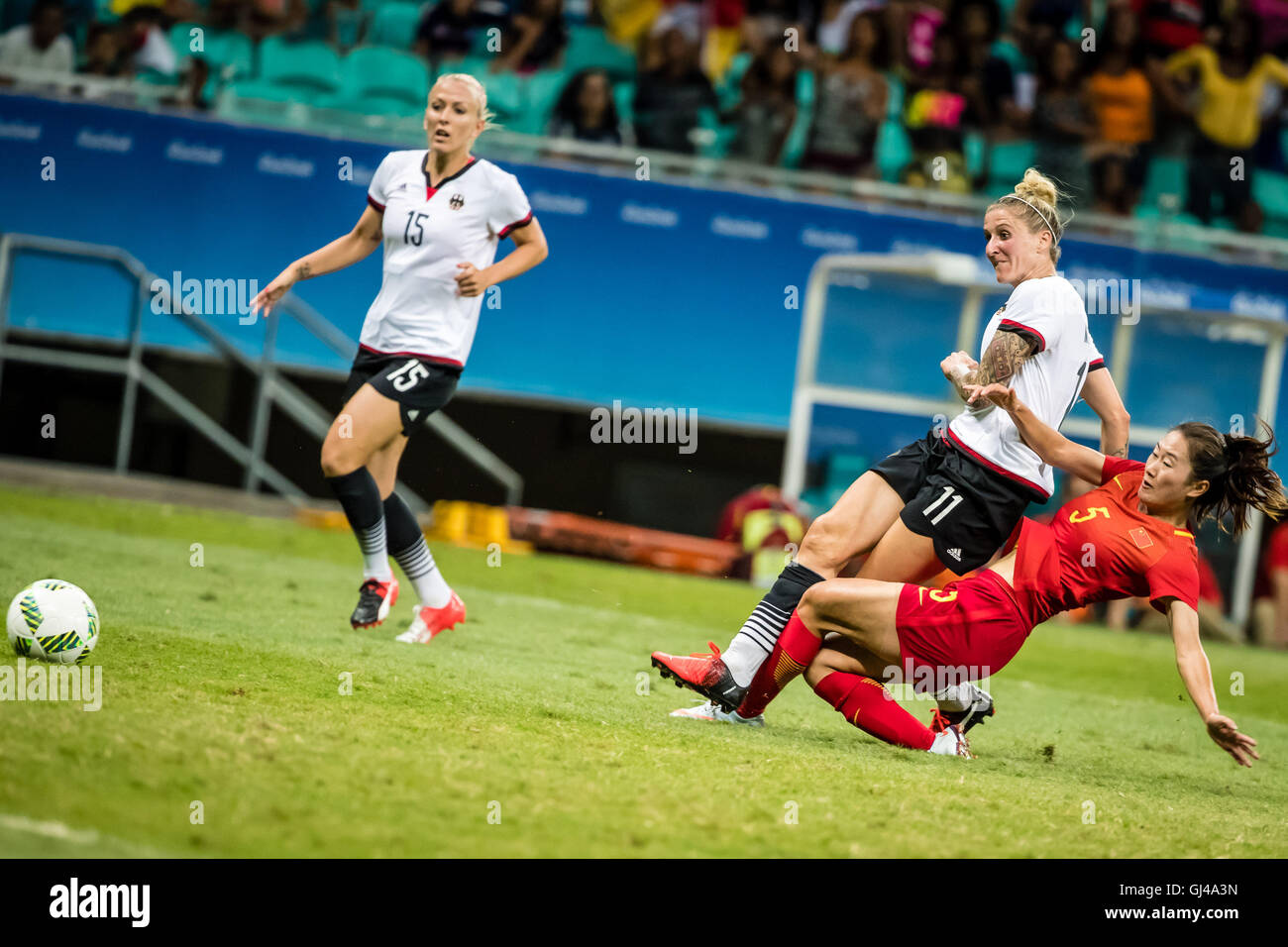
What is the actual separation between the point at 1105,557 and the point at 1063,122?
10672 mm

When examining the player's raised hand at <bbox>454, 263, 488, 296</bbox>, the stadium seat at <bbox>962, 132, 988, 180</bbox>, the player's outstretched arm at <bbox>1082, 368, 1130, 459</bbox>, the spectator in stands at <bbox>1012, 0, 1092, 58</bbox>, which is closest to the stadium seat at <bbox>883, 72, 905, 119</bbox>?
the stadium seat at <bbox>962, 132, 988, 180</bbox>

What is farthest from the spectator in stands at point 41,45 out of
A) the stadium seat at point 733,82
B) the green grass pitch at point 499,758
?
the green grass pitch at point 499,758

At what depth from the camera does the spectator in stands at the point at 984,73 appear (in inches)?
587

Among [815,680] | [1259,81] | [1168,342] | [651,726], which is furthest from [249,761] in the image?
[1259,81]

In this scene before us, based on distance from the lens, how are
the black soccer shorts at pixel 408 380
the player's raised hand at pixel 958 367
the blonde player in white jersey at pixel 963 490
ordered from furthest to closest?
the black soccer shorts at pixel 408 380 < the blonde player in white jersey at pixel 963 490 < the player's raised hand at pixel 958 367

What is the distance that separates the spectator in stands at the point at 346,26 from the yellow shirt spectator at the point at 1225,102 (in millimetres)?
8515

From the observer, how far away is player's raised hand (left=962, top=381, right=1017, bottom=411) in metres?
4.90

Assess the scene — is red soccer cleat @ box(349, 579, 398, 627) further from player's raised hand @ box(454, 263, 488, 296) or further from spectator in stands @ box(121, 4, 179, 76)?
spectator in stands @ box(121, 4, 179, 76)

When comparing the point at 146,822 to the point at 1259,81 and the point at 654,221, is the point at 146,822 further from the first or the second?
the point at 1259,81

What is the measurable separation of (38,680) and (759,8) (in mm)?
12681

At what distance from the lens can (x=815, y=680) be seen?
17.7 ft

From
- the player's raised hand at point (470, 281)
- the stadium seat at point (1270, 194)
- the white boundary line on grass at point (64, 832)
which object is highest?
the stadium seat at point (1270, 194)

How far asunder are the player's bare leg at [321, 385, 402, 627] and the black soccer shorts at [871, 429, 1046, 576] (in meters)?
2.38

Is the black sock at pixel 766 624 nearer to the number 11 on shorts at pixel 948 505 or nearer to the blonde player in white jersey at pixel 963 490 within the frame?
the blonde player in white jersey at pixel 963 490
